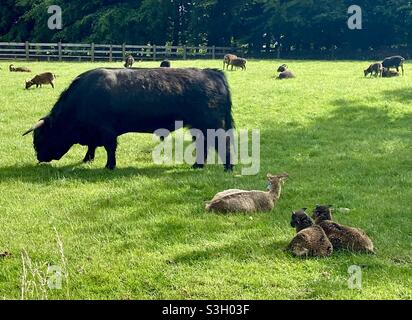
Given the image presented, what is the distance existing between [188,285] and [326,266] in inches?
59.3

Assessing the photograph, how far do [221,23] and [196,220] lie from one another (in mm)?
49264

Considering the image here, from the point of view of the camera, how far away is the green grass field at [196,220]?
6023 millimetres

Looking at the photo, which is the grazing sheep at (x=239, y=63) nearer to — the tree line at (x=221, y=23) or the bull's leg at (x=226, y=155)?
the tree line at (x=221, y=23)

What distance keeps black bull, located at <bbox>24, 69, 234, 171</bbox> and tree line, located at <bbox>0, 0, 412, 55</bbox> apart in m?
39.4

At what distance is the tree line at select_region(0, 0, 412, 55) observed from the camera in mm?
49938

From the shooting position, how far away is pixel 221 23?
5550 centimetres

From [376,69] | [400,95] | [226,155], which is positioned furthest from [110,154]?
[376,69]

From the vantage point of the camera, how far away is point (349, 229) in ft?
22.7

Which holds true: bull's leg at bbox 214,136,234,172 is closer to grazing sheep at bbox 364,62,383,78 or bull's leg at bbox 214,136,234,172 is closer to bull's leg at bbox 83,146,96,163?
bull's leg at bbox 83,146,96,163

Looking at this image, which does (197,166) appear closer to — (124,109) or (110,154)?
(110,154)

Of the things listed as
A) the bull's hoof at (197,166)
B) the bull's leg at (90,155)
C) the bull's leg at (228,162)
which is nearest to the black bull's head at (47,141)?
the bull's leg at (90,155)

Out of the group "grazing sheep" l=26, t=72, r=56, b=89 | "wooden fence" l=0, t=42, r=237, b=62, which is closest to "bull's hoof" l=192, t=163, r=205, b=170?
"grazing sheep" l=26, t=72, r=56, b=89

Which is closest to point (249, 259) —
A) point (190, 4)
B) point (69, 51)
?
point (69, 51)

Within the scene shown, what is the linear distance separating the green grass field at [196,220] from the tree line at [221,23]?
1410 inches
